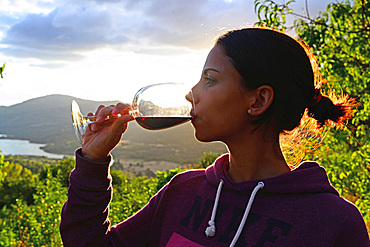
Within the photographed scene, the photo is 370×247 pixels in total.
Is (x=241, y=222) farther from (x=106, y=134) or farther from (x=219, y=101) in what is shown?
(x=106, y=134)

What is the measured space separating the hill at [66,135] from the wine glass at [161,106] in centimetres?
1323

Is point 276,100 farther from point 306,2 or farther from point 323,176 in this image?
point 306,2

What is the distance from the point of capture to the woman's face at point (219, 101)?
1.57 meters

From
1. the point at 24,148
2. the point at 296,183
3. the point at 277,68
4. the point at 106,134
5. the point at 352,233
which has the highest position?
the point at 277,68

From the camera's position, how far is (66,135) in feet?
125

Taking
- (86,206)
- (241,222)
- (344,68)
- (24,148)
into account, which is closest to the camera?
(241,222)

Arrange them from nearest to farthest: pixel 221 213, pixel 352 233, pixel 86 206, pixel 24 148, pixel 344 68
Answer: pixel 352 233
pixel 221 213
pixel 86 206
pixel 344 68
pixel 24 148

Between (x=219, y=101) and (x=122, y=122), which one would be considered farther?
(x=122, y=122)

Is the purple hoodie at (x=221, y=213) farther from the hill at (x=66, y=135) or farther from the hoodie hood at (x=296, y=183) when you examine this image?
the hill at (x=66, y=135)

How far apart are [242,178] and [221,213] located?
0.18 metres

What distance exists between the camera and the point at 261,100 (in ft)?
5.32

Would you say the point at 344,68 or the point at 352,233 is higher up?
the point at 344,68

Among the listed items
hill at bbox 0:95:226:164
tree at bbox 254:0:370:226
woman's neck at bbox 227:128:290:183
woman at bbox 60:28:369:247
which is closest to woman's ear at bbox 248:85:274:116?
woman at bbox 60:28:369:247

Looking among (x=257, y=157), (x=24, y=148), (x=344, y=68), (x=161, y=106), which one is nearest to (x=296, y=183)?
(x=257, y=157)
